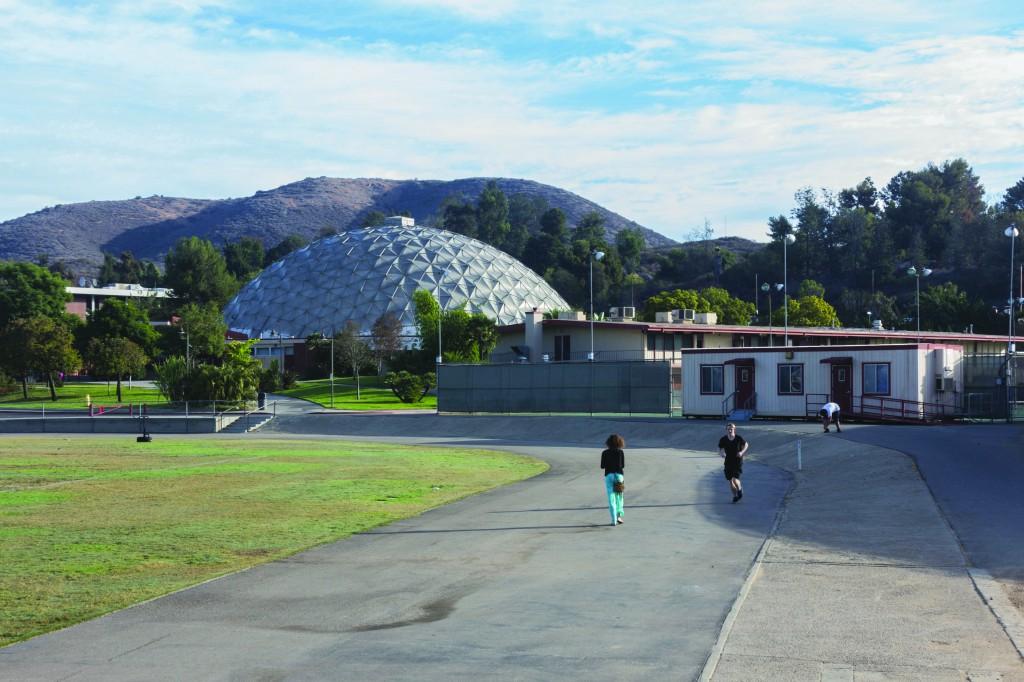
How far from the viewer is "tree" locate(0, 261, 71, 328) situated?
11400 cm

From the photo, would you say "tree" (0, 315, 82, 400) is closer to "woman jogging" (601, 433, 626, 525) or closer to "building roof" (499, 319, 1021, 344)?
"building roof" (499, 319, 1021, 344)

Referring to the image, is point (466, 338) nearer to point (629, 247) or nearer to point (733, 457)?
point (733, 457)

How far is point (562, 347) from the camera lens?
8231cm

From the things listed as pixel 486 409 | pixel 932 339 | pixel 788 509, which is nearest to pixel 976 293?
pixel 932 339

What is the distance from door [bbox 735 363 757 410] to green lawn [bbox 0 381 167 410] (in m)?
43.8

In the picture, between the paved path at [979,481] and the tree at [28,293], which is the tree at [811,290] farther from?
the paved path at [979,481]

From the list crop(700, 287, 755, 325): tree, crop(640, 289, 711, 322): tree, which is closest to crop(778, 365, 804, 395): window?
crop(640, 289, 711, 322): tree

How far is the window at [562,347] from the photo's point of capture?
81.7 m

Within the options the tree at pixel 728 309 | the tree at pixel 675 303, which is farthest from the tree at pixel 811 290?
the tree at pixel 675 303

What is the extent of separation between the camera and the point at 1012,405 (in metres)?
47.6

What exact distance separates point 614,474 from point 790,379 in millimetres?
31753

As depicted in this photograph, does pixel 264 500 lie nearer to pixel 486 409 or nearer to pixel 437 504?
pixel 437 504

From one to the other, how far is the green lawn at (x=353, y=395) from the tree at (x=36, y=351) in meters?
17.5

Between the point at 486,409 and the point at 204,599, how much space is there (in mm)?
49961
